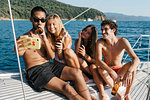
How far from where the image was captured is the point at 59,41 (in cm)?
207

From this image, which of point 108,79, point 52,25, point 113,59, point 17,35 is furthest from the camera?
point 17,35

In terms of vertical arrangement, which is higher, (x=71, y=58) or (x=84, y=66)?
(x=71, y=58)

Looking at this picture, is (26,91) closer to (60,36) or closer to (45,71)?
(45,71)

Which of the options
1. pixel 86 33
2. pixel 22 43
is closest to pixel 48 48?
pixel 22 43

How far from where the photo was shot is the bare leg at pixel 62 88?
1.76 m

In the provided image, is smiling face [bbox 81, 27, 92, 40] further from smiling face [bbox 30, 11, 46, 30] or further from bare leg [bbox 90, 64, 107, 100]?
smiling face [bbox 30, 11, 46, 30]

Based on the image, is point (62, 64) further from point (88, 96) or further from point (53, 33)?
point (88, 96)

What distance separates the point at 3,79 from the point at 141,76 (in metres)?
2.29

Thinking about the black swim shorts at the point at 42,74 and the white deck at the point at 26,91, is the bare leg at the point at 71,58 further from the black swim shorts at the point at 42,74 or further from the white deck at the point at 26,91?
the white deck at the point at 26,91

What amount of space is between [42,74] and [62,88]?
11.9 inches

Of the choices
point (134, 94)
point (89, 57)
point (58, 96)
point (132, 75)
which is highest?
point (89, 57)

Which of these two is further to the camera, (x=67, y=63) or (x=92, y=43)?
(x=92, y=43)

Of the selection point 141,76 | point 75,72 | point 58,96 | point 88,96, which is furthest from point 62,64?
point 141,76

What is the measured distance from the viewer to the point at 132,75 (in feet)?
6.36
